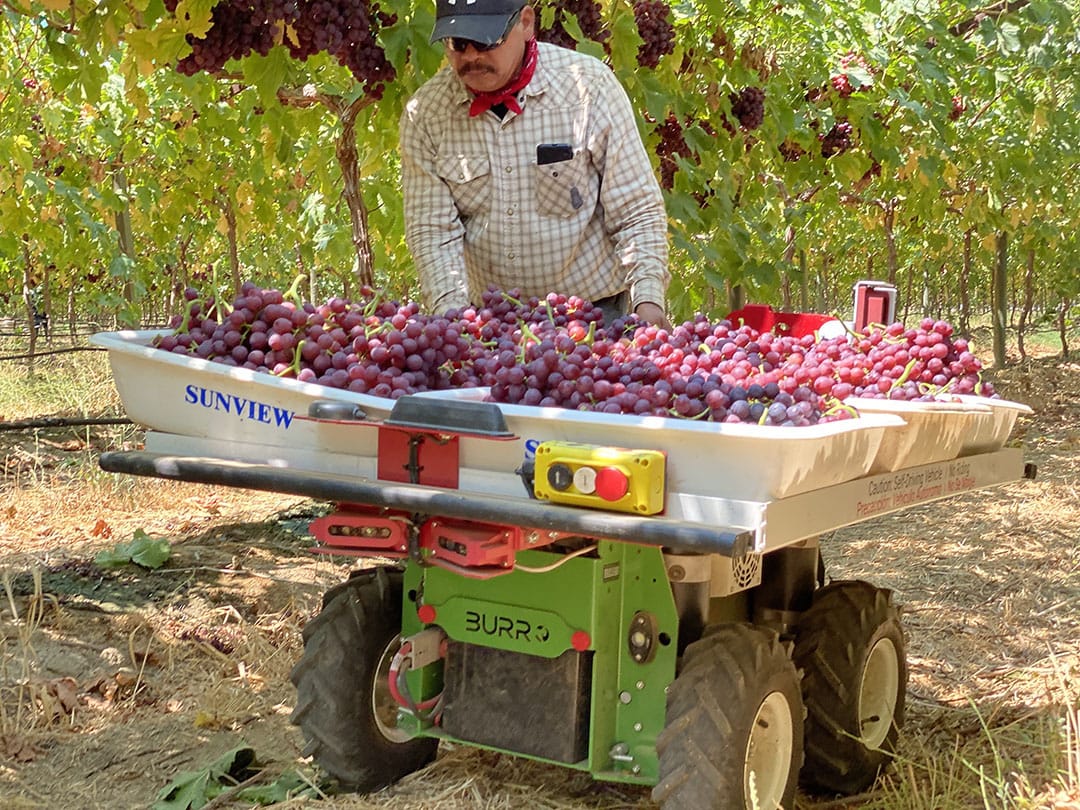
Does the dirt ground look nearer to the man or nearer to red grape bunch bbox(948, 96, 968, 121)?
the man

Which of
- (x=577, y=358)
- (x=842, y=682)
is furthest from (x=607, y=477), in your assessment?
(x=842, y=682)

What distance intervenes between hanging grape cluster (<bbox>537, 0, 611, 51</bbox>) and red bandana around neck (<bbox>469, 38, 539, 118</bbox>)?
0.94 metres

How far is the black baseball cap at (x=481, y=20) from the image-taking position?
2.99m

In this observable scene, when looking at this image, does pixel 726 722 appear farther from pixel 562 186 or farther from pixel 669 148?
pixel 669 148

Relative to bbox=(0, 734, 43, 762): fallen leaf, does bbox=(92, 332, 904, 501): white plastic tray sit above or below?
above

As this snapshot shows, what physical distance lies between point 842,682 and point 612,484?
1170 mm

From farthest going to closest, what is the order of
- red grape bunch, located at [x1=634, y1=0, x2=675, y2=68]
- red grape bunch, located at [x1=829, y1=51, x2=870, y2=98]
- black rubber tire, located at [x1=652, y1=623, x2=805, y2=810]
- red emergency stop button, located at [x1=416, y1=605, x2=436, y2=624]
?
red grape bunch, located at [x1=829, y1=51, x2=870, y2=98], red grape bunch, located at [x1=634, y1=0, x2=675, y2=68], red emergency stop button, located at [x1=416, y1=605, x2=436, y2=624], black rubber tire, located at [x1=652, y1=623, x2=805, y2=810]

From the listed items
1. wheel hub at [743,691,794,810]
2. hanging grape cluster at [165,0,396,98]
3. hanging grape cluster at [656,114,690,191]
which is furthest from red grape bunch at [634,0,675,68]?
wheel hub at [743,691,794,810]

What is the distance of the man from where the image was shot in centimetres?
329

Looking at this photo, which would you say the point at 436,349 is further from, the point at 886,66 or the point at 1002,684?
the point at 886,66

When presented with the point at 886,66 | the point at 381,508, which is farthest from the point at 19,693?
the point at 886,66

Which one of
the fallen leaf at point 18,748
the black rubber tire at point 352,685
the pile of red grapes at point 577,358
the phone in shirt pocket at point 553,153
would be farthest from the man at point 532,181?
the fallen leaf at point 18,748

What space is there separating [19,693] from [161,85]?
3.54 metres

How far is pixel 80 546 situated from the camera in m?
5.16
